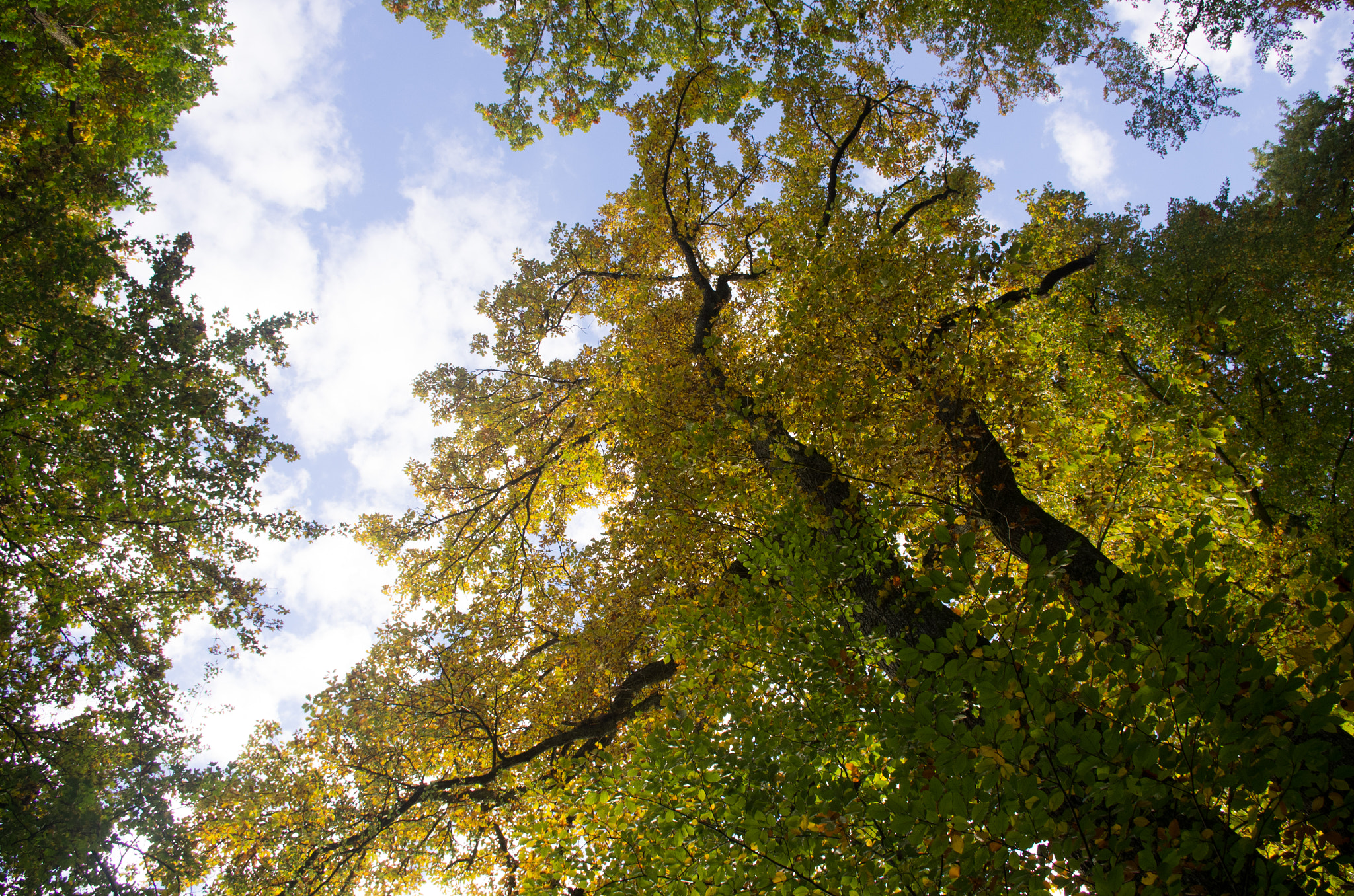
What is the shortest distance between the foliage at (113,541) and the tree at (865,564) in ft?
7.80

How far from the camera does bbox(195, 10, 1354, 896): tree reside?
2820 millimetres

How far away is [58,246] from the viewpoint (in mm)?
8422

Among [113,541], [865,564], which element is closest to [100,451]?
[113,541]

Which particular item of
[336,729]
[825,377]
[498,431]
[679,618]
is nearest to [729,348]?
[825,377]

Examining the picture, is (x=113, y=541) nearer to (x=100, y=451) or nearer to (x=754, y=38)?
(x=100, y=451)

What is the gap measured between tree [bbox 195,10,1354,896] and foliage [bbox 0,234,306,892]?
238 centimetres

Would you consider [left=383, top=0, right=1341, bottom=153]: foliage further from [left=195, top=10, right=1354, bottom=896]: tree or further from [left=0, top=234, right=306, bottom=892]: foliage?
[left=0, top=234, right=306, bottom=892]: foliage

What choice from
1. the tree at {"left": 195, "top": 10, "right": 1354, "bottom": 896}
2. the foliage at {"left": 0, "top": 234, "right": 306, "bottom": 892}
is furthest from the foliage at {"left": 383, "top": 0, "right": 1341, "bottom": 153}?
the foliage at {"left": 0, "top": 234, "right": 306, "bottom": 892}

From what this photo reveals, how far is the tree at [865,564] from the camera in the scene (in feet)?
9.25

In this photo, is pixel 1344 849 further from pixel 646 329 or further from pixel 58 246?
pixel 58 246

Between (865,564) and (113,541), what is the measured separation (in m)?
13.4

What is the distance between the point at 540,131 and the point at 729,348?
297 inches

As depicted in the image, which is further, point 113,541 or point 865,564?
point 113,541

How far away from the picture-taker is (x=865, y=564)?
19.4 feet
